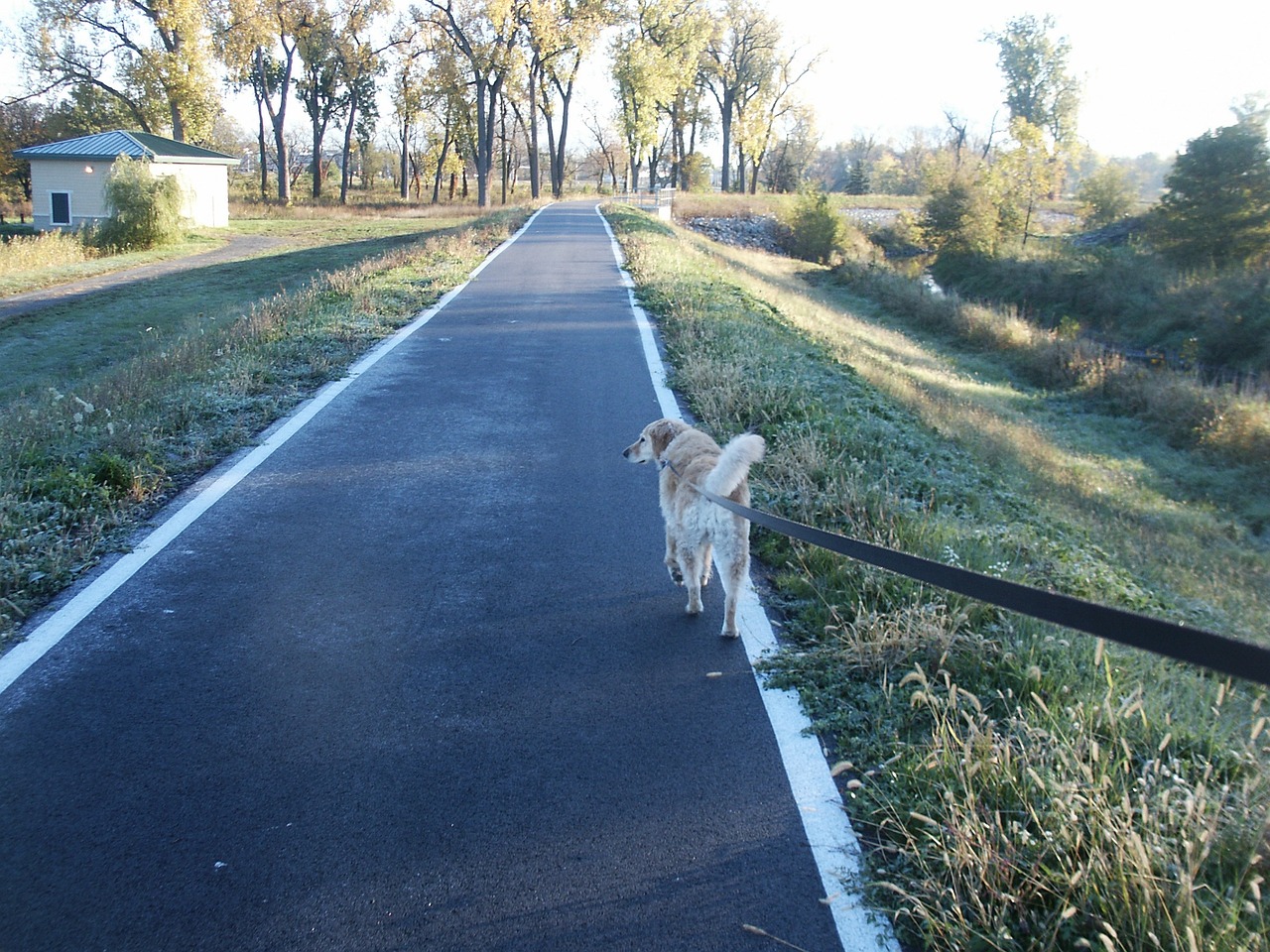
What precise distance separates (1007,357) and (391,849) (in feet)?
91.7

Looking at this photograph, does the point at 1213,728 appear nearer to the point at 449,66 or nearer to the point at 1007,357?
the point at 1007,357

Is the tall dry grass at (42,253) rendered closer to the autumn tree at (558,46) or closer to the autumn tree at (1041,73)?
the autumn tree at (558,46)

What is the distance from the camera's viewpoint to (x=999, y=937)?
268cm

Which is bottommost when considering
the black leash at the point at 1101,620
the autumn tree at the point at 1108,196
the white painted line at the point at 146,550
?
the white painted line at the point at 146,550

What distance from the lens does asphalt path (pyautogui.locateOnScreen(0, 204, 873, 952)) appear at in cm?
A: 295

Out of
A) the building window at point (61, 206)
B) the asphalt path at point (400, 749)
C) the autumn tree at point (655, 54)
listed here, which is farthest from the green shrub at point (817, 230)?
the asphalt path at point (400, 749)

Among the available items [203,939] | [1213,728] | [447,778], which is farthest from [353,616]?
[1213,728]

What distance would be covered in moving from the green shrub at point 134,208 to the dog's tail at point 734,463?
135 feet

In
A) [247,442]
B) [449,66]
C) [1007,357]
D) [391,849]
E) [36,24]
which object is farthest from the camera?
[449,66]

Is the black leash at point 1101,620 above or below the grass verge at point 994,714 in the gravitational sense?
above

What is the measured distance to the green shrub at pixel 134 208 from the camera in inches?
1513

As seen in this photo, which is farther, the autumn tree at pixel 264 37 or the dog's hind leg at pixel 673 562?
the autumn tree at pixel 264 37

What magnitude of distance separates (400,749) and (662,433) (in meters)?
2.66

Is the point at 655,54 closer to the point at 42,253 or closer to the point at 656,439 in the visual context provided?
the point at 42,253
